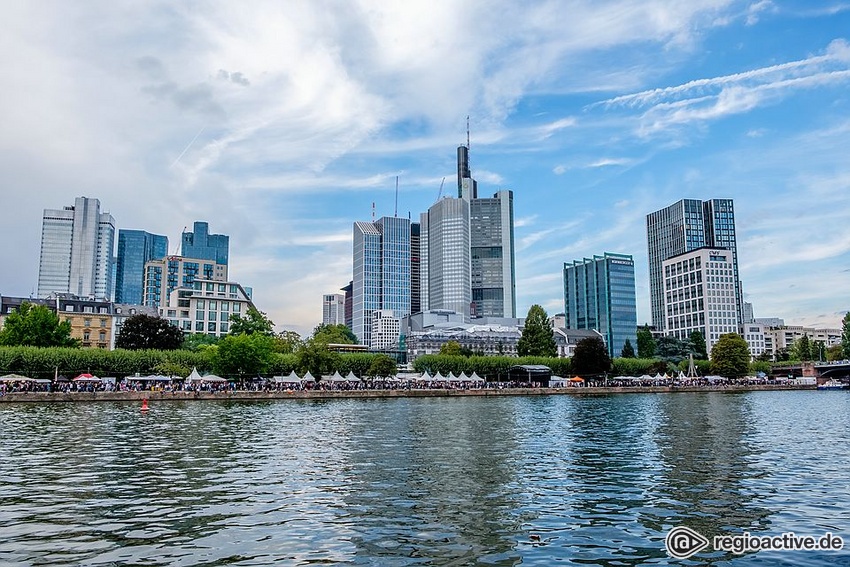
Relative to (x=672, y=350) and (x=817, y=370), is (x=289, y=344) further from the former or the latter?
(x=817, y=370)

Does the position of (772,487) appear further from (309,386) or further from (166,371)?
(166,371)

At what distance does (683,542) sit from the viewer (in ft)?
50.9

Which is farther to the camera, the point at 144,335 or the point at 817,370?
the point at 817,370

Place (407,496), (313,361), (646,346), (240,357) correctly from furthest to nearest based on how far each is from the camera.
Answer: (646,346)
(313,361)
(240,357)
(407,496)

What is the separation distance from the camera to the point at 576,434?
41938mm

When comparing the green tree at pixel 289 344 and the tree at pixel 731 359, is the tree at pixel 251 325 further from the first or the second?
the tree at pixel 731 359

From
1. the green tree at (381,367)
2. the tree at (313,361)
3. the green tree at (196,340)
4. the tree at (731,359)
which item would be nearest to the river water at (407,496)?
the tree at (313,361)

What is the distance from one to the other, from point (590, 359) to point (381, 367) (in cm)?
4616

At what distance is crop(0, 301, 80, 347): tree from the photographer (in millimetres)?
104812

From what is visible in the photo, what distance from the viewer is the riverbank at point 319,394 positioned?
7908 centimetres

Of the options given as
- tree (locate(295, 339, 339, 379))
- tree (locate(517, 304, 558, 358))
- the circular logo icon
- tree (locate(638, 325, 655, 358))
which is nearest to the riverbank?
tree (locate(295, 339, 339, 379))

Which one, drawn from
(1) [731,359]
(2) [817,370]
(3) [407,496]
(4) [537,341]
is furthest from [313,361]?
(2) [817,370]

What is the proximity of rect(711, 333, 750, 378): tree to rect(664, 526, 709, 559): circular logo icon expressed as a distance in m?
154

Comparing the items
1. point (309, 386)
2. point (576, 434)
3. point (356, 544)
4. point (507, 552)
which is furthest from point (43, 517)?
point (309, 386)
